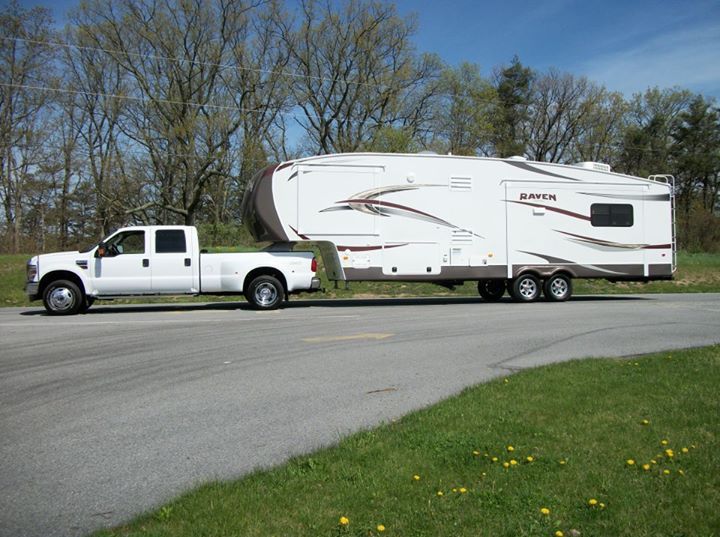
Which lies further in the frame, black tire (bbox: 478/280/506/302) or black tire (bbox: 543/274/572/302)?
black tire (bbox: 478/280/506/302)

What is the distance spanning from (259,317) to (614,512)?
10993 millimetres

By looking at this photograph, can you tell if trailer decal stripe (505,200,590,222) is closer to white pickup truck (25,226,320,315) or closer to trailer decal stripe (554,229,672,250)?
trailer decal stripe (554,229,672,250)

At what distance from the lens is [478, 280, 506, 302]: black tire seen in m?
18.7

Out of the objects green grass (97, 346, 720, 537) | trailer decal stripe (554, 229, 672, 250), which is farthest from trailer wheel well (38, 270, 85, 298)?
trailer decal stripe (554, 229, 672, 250)

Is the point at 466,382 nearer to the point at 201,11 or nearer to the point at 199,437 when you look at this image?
the point at 199,437

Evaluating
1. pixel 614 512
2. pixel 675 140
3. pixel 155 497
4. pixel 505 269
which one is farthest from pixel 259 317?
pixel 675 140

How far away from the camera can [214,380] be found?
7578 millimetres

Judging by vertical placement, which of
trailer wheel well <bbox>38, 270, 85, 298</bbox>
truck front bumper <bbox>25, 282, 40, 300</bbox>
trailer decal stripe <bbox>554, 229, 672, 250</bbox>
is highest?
trailer decal stripe <bbox>554, 229, 672, 250</bbox>

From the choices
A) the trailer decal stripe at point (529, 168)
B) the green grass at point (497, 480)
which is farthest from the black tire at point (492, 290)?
the green grass at point (497, 480)

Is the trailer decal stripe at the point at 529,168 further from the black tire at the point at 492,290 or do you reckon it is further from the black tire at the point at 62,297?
the black tire at the point at 62,297

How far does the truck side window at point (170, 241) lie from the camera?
50.2ft

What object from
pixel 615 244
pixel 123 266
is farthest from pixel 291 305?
pixel 615 244

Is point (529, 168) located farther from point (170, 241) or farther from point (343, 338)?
point (170, 241)

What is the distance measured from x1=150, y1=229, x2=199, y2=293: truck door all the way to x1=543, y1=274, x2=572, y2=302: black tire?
969 centimetres
